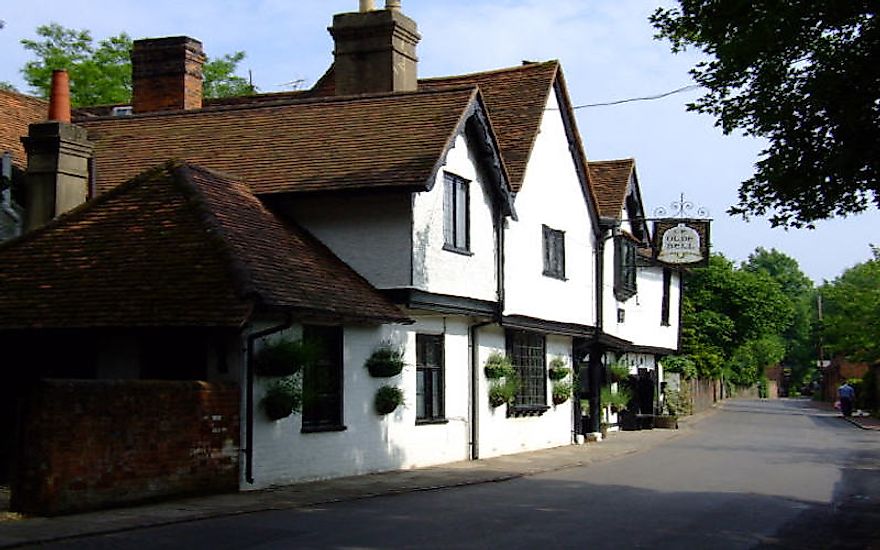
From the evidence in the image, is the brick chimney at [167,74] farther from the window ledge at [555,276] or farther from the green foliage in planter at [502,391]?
the green foliage in planter at [502,391]

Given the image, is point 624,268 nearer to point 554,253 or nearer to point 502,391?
point 554,253

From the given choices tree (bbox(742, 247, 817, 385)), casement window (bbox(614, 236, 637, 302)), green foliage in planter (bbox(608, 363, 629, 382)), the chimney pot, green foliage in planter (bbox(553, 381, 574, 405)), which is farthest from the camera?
tree (bbox(742, 247, 817, 385))

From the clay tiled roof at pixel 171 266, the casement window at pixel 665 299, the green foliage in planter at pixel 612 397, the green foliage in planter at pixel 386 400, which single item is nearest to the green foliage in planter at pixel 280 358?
the clay tiled roof at pixel 171 266

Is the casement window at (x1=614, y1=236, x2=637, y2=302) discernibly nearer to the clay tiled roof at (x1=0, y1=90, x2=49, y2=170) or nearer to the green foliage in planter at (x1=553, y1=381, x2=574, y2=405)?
the green foliage in planter at (x1=553, y1=381, x2=574, y2=405)

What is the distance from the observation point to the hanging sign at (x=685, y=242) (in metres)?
34.1

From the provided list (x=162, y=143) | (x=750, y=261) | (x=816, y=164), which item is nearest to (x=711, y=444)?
(x=162, y=143)

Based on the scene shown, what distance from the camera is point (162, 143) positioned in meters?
24.7

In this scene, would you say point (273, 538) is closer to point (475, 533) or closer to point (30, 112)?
point (475, 533)

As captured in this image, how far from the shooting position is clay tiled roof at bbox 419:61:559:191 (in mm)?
27250

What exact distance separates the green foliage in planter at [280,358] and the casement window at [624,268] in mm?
18941

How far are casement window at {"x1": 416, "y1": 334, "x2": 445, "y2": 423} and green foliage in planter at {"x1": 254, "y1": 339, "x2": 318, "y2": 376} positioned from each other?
5305 mm

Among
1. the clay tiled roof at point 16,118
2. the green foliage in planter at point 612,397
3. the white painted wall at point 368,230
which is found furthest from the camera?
the green foliage in planter at point 612,397

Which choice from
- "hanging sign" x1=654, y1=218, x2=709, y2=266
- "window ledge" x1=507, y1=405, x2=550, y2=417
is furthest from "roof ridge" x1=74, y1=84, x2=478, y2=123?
"hanging sign" x1=654, y1=218, x2=709, y2=266

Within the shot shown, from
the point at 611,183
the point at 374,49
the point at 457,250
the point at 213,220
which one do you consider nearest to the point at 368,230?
the point at 457,250
